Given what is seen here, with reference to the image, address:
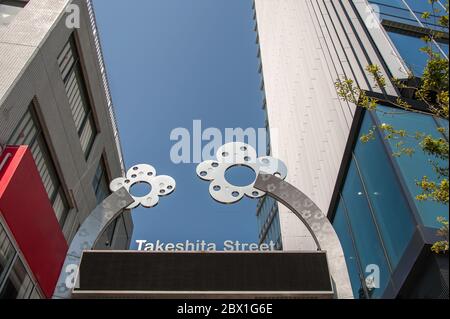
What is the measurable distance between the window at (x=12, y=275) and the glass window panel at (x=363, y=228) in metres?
9.51

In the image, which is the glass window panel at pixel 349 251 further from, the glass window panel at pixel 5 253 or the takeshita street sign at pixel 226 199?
the glass window panel at pixel 5 253

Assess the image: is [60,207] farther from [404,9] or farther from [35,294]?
[404,9]

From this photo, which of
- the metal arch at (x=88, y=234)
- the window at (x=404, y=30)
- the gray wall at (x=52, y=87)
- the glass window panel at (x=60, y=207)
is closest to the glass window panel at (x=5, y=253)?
the gray wall at (x=52, y=87)

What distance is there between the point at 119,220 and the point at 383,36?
1768 cm

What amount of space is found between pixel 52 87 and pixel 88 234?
7.96 m

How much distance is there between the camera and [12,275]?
11469mm

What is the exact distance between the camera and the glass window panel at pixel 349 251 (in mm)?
12695

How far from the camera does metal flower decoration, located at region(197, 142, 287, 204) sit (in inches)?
375

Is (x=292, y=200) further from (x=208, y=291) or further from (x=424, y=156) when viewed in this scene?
(x=424, y=156)

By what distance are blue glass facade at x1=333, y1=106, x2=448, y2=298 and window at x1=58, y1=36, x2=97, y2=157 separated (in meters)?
11.1

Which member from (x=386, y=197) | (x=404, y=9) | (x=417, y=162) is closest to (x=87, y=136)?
(x=386, y=197)
